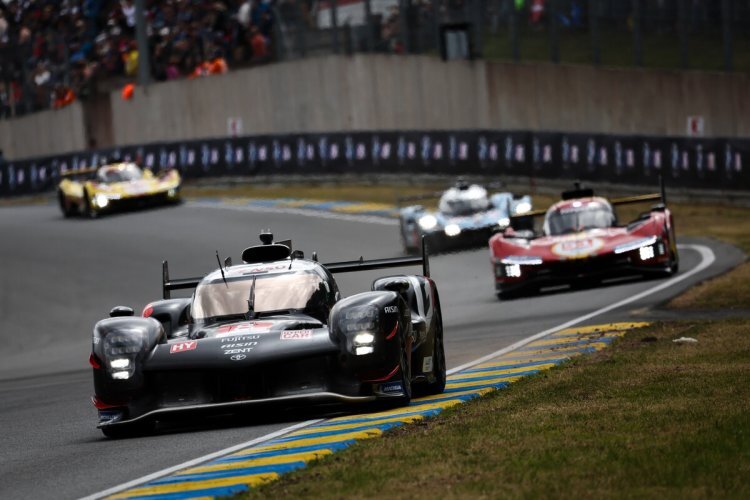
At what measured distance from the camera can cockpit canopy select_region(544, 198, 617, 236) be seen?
23.4 m

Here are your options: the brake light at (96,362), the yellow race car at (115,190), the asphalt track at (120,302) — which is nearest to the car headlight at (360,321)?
the asphalt track at (120,302)

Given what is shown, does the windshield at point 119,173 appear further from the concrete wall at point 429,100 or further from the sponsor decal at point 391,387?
the sponsor decal at point 391,387

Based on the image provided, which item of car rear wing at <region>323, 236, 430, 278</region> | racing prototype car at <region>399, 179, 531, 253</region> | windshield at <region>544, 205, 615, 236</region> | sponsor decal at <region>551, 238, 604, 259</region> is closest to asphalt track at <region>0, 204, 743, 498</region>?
racing prototype car at <region>399, 179, 531, 253</region>

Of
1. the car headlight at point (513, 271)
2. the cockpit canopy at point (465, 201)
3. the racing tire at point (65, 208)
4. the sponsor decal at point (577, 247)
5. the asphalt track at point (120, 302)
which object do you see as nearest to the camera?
the asphalt track at point (120, 302)

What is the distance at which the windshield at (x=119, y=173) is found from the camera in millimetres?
42062

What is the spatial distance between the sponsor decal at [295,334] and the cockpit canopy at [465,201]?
18505 mm

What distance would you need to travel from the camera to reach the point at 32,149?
59.3m

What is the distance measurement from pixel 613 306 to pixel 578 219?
138 inches

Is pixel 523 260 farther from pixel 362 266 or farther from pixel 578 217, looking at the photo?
pixel 362 266

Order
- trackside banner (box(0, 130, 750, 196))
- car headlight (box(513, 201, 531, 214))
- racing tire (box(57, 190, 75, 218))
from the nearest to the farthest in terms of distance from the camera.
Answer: car headlight (box(513, 201, 531, 214)), trackside banner (box(0, 130, 750, 196)), racing tire (box(57, 190, 75, 218))

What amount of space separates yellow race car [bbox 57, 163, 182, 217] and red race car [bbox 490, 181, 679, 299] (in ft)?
65.4

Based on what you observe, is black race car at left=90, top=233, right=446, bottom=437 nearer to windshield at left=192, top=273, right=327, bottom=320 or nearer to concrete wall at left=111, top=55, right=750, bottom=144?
windshield at left=192, top=273, right=327, bottom=320

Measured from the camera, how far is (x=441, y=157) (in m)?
41.6

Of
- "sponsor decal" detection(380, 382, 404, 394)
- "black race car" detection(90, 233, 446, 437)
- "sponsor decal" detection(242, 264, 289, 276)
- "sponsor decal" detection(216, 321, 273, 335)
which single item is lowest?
"sponsor decal" detection(380, 382, 404, 394)
